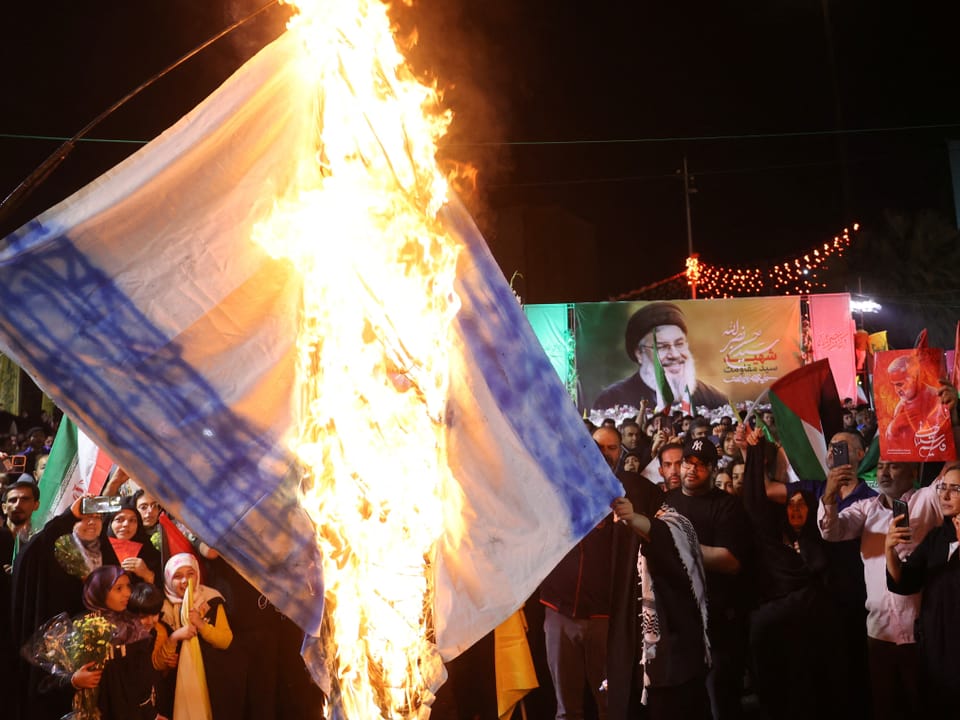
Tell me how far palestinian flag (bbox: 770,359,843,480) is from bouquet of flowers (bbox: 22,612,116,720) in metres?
5.42

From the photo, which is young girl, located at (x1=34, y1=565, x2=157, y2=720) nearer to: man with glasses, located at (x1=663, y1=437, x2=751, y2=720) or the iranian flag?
the iranian flag

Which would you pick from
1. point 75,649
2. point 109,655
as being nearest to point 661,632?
point 109,655

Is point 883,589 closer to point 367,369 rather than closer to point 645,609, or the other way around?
point 645,609

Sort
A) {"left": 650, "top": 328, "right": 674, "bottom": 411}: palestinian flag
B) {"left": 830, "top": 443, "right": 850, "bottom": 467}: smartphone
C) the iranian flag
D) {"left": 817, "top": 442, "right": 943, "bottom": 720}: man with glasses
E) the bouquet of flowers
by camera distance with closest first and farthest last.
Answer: the bouquet of flowers, {"left": 817, "top": 442, "right": 943, "bottom": 720}: man with glasses, {"left": 830, "top": 443, "right": 850, "bottom": 467}: smartphone, the iranian flag, {"left": 650, "top": 328, "right": 674, "bottom": 411}: palestinian flag

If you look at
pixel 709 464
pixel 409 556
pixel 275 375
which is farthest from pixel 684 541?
pixel 275 375

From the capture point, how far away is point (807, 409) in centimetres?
848

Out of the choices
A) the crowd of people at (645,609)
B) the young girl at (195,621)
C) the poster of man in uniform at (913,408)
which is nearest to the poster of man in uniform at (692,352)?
the poster of man in uniform at (913,408)

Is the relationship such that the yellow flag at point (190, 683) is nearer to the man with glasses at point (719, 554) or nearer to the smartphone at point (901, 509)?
the man with glasses at point (719, 554)

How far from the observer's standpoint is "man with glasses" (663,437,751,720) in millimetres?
7238

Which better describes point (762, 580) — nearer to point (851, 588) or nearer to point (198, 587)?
A: point (851, 588)

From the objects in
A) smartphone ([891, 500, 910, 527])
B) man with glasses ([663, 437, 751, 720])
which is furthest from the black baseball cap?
smartphone ([891, 500, 910, 527])

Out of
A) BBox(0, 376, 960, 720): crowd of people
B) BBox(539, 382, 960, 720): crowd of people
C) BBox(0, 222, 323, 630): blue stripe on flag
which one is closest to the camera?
BBox(0, 222, 323, 630): blue stripe on flag

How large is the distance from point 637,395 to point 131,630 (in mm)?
10994

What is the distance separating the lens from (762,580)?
734cm
